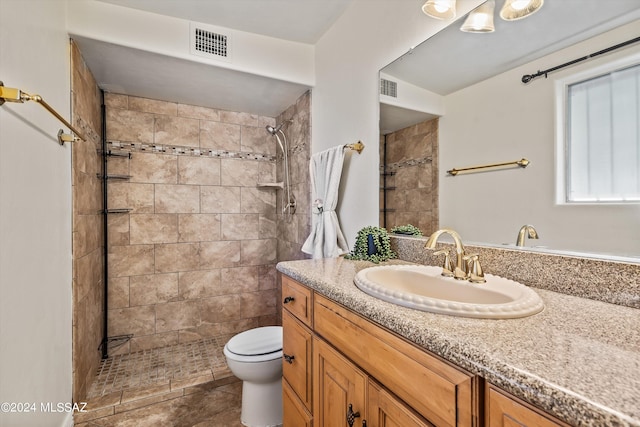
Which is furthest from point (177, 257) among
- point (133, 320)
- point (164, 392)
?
point (164, 392)

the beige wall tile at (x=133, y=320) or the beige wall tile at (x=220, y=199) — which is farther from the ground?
the beige wall tile at (x=220, y=199)

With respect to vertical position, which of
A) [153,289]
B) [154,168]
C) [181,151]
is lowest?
[153,289]

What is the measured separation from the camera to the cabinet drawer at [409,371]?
58 cm

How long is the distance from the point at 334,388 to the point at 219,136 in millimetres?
2511

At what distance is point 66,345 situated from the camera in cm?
158

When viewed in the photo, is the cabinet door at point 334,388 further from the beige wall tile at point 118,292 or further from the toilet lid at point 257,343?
the beige wall tile at point 118,292

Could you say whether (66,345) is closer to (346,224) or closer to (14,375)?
(14,375)

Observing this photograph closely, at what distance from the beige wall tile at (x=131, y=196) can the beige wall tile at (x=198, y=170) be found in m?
0.29

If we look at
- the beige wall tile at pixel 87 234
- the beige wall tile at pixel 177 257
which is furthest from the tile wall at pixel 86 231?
the beige wall tile at pixel 177 257

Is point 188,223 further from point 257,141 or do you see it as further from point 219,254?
point 257,141

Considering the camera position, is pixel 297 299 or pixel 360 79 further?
pixel 360 79

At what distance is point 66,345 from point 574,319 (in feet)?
7.11

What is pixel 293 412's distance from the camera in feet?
4.33

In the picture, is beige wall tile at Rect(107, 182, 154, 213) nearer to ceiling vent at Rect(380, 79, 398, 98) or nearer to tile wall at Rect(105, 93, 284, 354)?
tile wall at Rect(105, 93, 284, 354)
